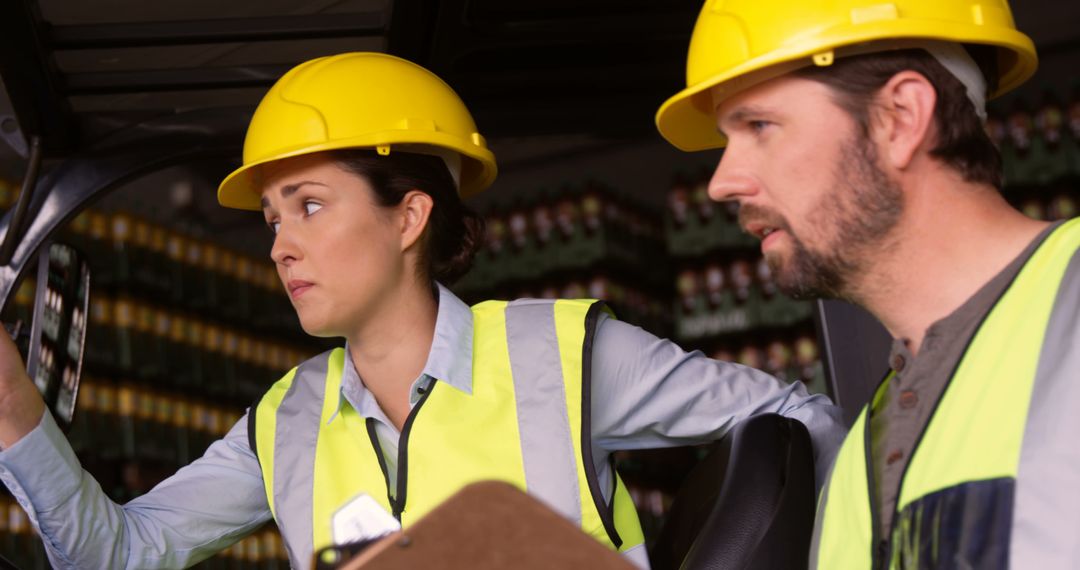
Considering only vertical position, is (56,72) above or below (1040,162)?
above

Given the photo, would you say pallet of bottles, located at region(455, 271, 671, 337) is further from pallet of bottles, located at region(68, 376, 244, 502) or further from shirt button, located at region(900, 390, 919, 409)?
shirt button, located at region(900, 390, 919, 409)

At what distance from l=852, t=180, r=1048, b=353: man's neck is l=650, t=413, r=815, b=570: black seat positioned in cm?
26

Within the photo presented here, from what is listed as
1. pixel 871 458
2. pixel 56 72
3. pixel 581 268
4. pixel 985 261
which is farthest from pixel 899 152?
pixel 581 268

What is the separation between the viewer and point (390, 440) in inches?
91.0

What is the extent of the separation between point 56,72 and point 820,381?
389 centimetres

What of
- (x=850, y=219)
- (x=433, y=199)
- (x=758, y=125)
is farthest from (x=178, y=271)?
(x=850, y=219)

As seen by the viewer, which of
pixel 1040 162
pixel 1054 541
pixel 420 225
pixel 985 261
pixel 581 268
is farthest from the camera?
pixel 581 268

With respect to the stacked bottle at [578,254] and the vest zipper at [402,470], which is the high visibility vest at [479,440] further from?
the stacked bottle at [578,254]

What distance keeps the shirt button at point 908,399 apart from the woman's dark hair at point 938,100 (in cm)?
27

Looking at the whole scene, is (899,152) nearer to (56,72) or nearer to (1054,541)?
(1054,541)

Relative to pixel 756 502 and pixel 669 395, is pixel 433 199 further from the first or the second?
pixel 756 502

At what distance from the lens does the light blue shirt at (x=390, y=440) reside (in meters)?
2.17

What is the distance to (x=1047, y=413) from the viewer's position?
134 cm

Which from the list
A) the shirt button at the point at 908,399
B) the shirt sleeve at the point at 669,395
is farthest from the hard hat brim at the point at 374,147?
the shirt button at the point at 908,399
